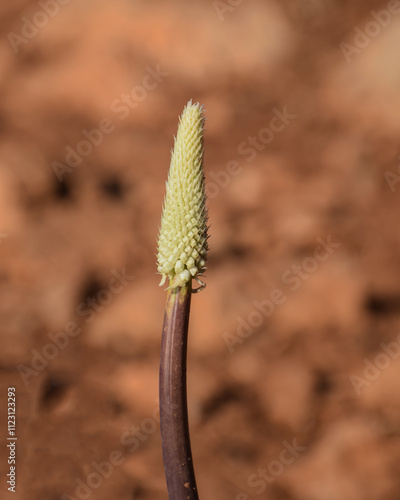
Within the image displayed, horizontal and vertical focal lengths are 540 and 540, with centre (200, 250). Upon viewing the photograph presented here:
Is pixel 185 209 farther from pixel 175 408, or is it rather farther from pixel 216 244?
pixel 216 244

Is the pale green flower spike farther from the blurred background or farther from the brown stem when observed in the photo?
→ the blurred background

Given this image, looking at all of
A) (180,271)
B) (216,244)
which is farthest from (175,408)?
(216,244)

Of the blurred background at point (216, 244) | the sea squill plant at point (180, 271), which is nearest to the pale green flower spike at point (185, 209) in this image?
the sea squill plant at point (180, 271)

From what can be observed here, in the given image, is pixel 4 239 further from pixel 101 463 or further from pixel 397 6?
pixel 397 6

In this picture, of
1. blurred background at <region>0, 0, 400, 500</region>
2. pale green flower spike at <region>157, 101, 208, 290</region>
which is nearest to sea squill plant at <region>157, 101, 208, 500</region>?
pale green flower spike at <region>157, 101, 208, 290</region>

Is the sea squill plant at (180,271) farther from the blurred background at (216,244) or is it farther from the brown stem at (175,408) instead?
the blurred background at (216,244)
